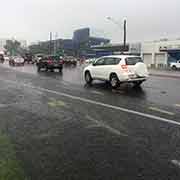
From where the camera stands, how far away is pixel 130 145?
561 centimetres

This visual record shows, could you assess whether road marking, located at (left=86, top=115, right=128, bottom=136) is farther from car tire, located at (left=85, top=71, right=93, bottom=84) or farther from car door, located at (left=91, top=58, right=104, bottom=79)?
car tire, located at (left=85, top=71, right=93, bottom=84)

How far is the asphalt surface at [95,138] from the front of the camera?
14.6ft

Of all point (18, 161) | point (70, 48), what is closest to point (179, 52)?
point (18, 161)

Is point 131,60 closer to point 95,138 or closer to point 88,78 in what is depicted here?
point 88,78

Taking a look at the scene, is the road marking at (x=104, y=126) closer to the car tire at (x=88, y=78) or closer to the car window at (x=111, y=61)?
the car window at (x=111, y=61)

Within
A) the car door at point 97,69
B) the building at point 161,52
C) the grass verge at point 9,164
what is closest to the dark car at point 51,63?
the car door at point 97,69

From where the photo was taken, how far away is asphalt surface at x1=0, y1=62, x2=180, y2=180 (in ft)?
14.6

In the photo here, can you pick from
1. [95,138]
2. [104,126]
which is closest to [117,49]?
[104,126]

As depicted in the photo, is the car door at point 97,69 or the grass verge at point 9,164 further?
the car door at point 97,69

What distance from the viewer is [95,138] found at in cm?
609

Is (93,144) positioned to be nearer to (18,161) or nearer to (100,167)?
(100,167)

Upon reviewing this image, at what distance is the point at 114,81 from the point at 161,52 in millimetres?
45984

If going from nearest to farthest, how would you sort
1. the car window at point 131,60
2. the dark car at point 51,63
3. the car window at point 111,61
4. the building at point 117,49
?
1. the car window at point 131,60
2. the car window at point 111,61
3. the dark car at point 51,63
4. the building at point 117,49

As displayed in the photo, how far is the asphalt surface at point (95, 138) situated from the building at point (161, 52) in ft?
154
